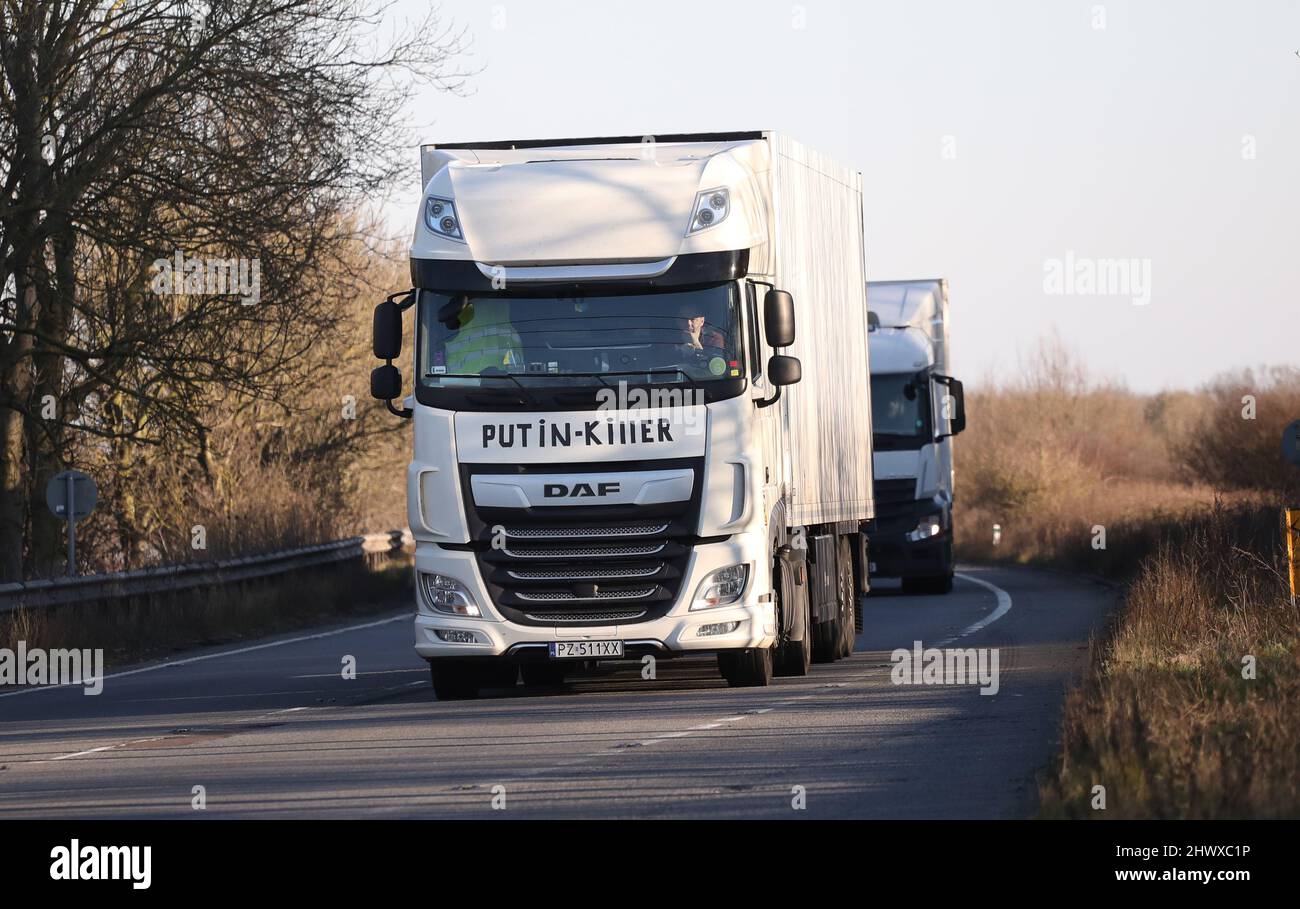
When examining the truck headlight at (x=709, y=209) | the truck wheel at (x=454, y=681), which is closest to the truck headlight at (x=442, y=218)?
the truck headlight at (x=709, y=209)

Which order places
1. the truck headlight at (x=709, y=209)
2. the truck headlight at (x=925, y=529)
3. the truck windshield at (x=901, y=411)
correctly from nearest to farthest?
the truck headlight at (x=709, y=209), the truck windshield at (x=901, y=411), the truck headlight at (x=925, y=529)

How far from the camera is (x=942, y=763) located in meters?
10.5

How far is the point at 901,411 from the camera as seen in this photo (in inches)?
1187

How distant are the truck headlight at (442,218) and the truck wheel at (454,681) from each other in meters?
3.14

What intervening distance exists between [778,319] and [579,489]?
74.0 inches

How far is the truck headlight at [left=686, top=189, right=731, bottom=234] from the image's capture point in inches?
556

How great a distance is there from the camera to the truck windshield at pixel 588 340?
13.8m

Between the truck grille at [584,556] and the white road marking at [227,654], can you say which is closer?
the truck grille at [584,556]

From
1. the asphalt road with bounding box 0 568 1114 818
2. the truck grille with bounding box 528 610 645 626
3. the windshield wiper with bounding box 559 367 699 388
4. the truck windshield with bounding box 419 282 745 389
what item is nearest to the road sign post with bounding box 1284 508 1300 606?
the asphalt road with bounding box 0 568 1114 818

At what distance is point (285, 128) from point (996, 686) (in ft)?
46.6

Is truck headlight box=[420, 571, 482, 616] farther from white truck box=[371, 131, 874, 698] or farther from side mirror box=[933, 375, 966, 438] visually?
side mirror box=[933, 375, 966, 438]

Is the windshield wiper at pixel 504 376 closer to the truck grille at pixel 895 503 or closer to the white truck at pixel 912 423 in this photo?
the white truck at pixel 912 423

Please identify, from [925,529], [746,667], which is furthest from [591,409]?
[925,529]
